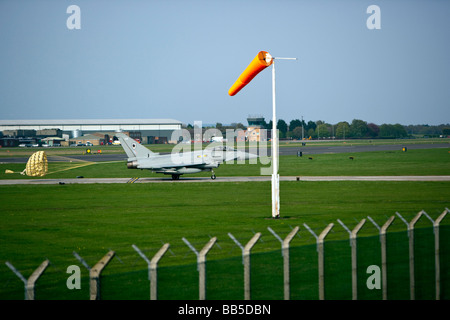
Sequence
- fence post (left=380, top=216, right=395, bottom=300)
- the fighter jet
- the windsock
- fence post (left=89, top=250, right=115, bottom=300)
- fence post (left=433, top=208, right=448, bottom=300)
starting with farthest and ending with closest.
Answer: the fighter jet, the windsock, fence post (left=433, top=208, right=448, bottom=300), fence post (left=380, top=216, right=395, bottom=300), fence post (left=89, top=250, right=115, bottom=300)

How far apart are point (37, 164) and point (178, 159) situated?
1668 cm

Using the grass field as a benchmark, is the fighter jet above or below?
above

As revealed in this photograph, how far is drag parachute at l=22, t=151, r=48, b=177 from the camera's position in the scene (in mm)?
57625

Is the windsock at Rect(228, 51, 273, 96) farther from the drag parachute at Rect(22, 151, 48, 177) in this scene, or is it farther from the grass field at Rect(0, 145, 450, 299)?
the drag parachute at Rect(22, 151, 48, 177)

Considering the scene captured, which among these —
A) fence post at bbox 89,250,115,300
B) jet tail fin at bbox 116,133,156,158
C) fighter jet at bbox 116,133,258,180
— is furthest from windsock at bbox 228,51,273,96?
jet tail fin at bbox 116,133,156,158

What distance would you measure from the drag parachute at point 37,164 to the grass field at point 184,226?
31.9 feet

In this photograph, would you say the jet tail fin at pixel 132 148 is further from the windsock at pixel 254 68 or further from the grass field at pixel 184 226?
the windsock at pixel 254 68

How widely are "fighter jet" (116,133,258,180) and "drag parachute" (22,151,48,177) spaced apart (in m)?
10.8

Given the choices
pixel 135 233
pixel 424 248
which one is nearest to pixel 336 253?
pixel 424 248

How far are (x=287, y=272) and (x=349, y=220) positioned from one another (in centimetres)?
1588

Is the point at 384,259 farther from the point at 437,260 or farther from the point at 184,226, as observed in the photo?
the point at 184,226

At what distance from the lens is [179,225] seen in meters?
25.1

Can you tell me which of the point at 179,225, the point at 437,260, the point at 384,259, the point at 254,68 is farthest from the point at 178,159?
the point at 384,259

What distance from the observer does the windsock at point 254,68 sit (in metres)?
24.4
